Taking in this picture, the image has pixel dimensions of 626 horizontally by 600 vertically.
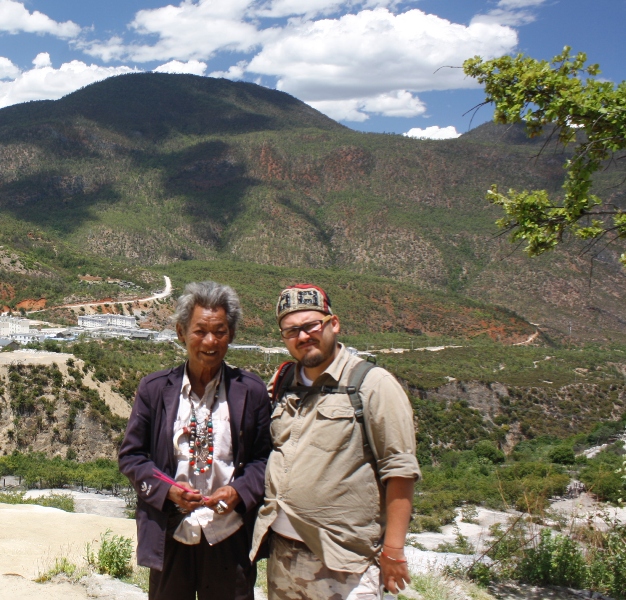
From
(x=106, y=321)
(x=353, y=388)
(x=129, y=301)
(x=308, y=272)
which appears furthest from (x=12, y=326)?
(x=308, y=272)

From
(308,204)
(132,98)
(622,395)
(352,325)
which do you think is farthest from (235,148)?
(622,395)

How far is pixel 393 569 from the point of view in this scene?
2.97m

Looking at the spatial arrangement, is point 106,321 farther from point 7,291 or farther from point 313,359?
point 313,359

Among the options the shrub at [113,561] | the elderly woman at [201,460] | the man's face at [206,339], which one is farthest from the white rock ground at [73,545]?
the man's face at [206,339]

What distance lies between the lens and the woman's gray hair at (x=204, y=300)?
3.34 meters

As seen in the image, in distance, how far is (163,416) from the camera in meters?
3.27

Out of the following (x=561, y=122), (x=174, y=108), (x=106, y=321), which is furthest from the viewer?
(x=174, y=108)

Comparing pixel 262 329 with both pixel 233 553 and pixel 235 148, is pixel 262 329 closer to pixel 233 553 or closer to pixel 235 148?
pixel 233 553

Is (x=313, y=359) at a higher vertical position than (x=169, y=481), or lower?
higher

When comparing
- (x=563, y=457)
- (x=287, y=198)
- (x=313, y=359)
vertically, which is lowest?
(x=563, y=457)

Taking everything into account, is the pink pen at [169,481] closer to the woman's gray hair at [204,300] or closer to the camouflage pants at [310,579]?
the camouflage pants at [310,579]

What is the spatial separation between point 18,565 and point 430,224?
97.4 metres

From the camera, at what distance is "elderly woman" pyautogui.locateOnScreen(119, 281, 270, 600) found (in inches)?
127

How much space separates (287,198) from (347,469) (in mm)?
105629
